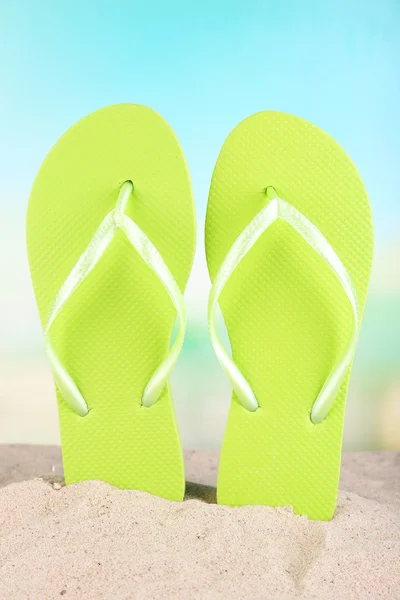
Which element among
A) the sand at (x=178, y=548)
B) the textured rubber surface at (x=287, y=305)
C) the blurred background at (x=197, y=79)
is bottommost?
the sand at (x=178, y=548)

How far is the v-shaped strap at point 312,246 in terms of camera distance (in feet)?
3.56

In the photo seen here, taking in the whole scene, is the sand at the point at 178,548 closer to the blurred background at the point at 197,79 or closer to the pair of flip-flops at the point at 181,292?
the pair of flip-flops at the point at 181,292

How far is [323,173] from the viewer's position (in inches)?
45.4

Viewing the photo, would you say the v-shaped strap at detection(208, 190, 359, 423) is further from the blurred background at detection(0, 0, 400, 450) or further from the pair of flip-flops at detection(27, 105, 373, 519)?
the blurred background at detection(0, 0, 400, 450)

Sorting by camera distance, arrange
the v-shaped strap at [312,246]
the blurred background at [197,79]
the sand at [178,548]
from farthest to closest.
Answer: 1. the blurred background at [197,79]
2. the v-shaped strap at [312,246]
3. the sand at [178,548]

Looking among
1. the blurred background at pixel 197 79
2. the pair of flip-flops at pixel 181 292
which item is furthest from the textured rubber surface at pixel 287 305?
the blurred background at pixel 197 79

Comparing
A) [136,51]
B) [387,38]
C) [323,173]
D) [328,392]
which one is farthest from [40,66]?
[328,392]

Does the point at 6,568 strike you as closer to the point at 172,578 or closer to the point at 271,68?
the point at 172,578

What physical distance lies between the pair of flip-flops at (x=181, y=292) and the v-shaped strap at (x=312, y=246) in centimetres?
2

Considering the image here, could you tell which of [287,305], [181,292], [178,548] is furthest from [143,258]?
[178,548]

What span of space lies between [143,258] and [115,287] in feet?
0.30

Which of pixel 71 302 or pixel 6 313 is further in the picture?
pixel 6 313

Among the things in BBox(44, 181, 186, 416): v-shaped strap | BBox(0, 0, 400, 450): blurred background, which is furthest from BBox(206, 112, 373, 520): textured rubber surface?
BBox(0, 0, 400, 450): blurred background

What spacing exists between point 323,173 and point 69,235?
1.43 ft
